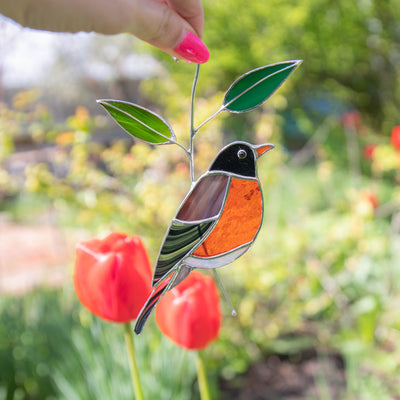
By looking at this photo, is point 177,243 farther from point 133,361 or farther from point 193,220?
point 133,361

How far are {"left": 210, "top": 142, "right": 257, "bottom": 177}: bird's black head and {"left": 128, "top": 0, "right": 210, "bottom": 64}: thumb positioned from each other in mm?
181

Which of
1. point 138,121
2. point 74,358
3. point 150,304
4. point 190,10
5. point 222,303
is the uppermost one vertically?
point 190,10

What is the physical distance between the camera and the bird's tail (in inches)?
22.9

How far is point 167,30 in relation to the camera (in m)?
0.70

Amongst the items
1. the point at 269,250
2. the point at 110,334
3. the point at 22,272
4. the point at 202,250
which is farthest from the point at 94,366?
the point at 22,272

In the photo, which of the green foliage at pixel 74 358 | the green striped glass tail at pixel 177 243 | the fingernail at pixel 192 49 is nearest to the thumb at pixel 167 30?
the fingernail at pixel 192 49

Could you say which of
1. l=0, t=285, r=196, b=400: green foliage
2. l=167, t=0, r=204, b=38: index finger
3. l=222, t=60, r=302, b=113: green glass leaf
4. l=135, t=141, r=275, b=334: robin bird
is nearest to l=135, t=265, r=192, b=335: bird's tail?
l=135, t=141, r=275, b=334: robin bird

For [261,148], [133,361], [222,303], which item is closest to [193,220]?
[261,148]

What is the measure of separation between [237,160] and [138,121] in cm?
16

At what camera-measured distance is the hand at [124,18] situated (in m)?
0.66

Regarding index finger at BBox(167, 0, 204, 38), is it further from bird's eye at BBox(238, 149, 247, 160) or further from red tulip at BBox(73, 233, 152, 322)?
red tulip at BBox(73, 233, 152, 322)

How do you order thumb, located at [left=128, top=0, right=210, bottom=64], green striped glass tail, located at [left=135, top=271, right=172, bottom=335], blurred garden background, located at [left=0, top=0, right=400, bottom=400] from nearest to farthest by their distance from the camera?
green striped glass tail, located at [left=135, top=271, right=172, bottom=335] < thumb, located at [left=128, top=0, right=210, bottom=64] < blurred garden background, located at [left=0, top=0, right=400, bottom=400]

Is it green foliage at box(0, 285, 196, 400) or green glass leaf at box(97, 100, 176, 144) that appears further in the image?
green foliage at box(0, 285, 196, 400)

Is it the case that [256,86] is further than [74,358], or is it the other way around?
[74,358]
